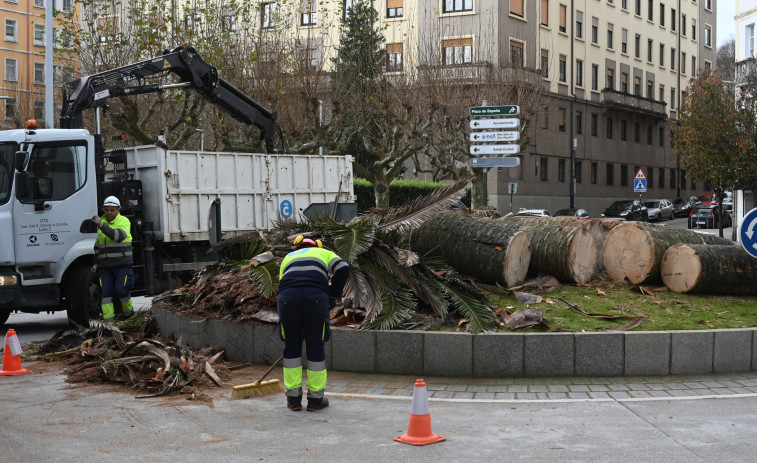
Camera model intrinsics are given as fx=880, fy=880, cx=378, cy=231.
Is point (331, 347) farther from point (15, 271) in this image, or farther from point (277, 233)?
point (15, 271)

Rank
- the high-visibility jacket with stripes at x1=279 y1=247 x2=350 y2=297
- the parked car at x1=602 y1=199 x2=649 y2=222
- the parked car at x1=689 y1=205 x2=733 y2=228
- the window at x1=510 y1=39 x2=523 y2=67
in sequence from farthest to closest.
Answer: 1. the parked car at x1=602 y1=199 x2=649 y2=222
2. the parked car at x1=689 y1=205 x2=733 y2=228
3. the window at x1=510 y1=39 x2=523 y2=67
4. the high-visibility jacket with stripes at x1=279 y1=247 x2=350 y2=297

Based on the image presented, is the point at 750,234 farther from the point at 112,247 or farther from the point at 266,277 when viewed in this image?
the point at 112,247

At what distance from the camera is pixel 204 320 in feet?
33.0

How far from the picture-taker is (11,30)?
73.2m

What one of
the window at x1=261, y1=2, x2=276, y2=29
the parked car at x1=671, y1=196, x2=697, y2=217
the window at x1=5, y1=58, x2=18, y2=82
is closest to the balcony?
the parked car at x1=671, y1=196, x2=697, y2=217

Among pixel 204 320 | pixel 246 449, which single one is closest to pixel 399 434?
pixel 246 449

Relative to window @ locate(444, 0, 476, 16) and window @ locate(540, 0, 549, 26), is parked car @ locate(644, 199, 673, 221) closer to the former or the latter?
window @ locate(540, 0, 549, 26)

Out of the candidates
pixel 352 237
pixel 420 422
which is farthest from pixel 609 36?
pixel 420 422

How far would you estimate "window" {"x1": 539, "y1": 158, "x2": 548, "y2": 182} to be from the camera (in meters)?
52.3

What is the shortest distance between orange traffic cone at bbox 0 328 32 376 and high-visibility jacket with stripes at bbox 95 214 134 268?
2.35 meters

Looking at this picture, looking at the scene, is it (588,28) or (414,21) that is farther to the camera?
(588,28)

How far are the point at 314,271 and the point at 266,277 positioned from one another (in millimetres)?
2433

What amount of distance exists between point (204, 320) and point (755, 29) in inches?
1670

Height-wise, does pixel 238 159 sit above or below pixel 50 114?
below
